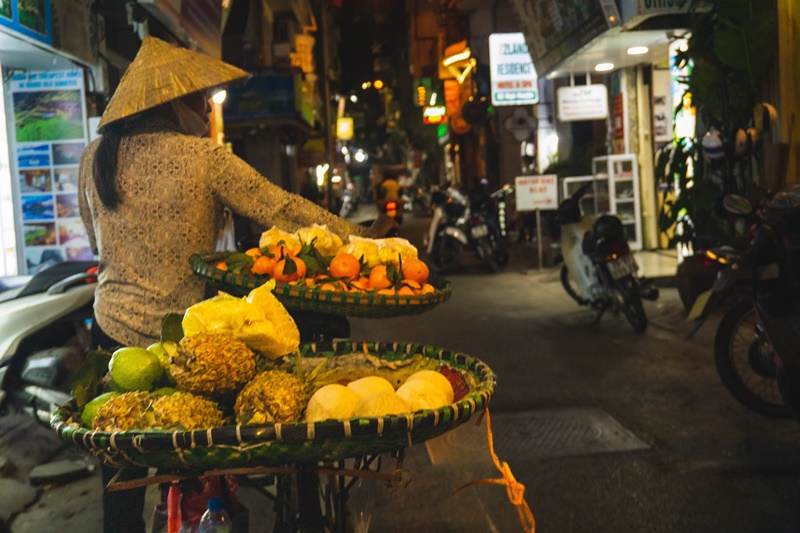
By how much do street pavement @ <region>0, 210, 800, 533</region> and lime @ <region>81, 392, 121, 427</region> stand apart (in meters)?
0.83

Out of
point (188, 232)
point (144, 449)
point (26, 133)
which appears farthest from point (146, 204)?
point (26, 133)

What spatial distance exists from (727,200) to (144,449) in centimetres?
499

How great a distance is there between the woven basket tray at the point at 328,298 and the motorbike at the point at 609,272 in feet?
20.4

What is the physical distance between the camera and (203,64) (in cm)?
299

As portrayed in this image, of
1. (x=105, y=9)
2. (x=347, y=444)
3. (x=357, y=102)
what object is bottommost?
(x=347, y=444)

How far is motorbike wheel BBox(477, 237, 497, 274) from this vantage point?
1489cm

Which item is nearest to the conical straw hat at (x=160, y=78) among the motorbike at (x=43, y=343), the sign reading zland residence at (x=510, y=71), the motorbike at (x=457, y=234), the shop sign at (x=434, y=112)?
the motorbike at (x=43, y=343)

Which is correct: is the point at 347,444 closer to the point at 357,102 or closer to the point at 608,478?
the point at 608,478

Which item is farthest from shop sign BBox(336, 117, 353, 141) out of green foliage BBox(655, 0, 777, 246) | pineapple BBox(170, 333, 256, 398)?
pineapple BBox(170, 333, 256, 398)

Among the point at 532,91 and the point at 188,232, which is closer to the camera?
the point at 188,232

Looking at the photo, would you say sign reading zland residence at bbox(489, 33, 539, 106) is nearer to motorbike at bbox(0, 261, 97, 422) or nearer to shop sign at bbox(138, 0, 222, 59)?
shop sign at bbox(138, 0, 222, 59)

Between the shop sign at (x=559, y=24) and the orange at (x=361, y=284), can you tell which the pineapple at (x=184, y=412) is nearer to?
the orange at (x=361, y=284)

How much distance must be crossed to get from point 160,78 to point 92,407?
1356 millimetres

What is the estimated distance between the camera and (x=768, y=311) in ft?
15.1
